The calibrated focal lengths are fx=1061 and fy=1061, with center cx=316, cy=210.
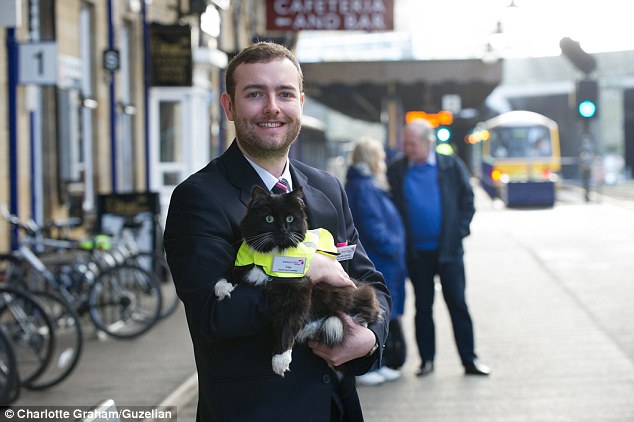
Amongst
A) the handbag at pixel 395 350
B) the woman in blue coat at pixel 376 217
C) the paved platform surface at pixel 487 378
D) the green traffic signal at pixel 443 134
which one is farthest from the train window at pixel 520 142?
the woman in blue coat at pixel 376 217

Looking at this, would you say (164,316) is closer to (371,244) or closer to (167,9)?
(371,244)

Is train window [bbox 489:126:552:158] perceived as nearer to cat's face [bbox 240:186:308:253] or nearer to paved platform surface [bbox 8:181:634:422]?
paved platform surface [bbox 8:181:634:422]

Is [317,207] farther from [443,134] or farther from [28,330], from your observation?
[443,134]

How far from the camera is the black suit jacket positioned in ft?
8.66

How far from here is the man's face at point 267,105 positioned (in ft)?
9.14

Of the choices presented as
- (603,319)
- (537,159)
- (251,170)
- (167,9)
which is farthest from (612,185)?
(251,170)

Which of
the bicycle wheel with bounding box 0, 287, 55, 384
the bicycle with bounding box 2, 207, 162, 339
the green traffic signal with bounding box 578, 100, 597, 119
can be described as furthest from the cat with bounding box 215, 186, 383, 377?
the green traffic signal with bounding box 578, 100, 597, 119

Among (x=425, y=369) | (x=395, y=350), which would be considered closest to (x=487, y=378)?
(x=425, y=369)

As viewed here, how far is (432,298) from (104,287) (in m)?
3.30

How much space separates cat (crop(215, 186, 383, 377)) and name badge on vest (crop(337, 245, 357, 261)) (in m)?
0.16

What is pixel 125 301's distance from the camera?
392 inches

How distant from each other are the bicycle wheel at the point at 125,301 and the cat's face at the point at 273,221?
731cm

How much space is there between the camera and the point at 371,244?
25.5 feet

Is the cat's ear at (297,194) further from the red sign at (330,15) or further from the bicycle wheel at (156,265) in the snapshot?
the red sign at (330,15)
